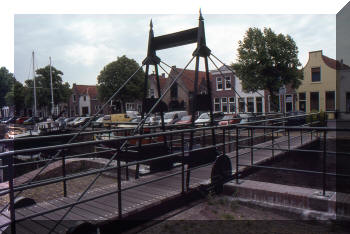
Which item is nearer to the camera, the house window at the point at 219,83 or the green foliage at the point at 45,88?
the house window at the point at 219,83

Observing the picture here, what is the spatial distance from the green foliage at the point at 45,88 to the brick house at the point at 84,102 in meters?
10.4

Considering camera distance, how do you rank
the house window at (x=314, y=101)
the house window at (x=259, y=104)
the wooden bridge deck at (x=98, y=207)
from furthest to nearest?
the house window at (x=259, y=104) → the house window at (x=314, y=101) → the wooden bridge deck at (x=98, y=207)

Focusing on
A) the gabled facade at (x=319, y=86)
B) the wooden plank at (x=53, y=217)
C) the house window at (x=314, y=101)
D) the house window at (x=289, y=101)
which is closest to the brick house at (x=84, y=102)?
the house window at (x=289, y=101)

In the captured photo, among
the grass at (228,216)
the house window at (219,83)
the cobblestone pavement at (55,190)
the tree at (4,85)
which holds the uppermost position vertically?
the tree at (4,85)

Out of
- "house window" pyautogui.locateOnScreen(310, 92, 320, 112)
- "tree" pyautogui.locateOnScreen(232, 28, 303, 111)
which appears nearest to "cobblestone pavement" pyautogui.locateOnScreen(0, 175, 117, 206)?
"tree" pyautogui.locateOnScreen(232, 28, 303, 111)

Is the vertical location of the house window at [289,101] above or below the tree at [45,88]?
below

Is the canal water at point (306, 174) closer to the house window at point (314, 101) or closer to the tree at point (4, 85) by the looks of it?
the house window at point (314, 101)

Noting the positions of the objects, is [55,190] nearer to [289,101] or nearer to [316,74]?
[289,101]

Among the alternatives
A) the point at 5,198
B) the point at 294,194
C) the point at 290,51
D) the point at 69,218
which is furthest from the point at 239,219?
the point at 290,51

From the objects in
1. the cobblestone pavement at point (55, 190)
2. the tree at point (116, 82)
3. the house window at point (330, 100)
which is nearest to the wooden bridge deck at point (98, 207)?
the cobblestone pavement at point (55, 190)

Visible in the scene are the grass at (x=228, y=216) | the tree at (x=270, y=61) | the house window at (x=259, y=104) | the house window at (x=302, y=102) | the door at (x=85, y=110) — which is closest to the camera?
the grass at (x=228, y=216)

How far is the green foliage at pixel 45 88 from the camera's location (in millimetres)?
43719

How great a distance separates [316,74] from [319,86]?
1.50 meters

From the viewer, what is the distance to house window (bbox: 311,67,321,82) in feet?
101
